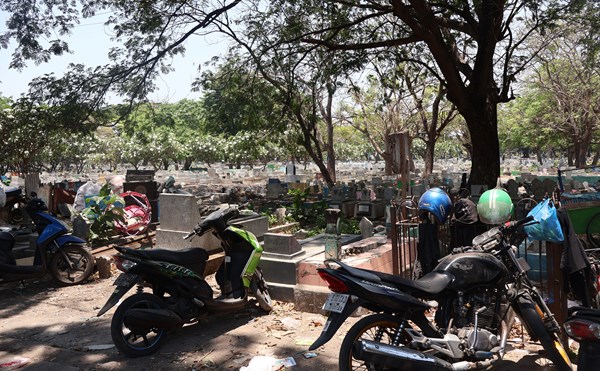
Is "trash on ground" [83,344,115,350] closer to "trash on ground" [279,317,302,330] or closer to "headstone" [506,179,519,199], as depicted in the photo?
"trash on ground" [279,317,302,330]

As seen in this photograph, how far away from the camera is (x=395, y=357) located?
3043 millimetres

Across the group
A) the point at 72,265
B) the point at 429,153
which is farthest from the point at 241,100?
the point at 429,153

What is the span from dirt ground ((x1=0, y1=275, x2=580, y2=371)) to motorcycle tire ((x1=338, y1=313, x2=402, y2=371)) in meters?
0.90

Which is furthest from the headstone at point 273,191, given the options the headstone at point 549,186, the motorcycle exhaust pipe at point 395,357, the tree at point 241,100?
the motorcycle exhaust pipe at point 395,357

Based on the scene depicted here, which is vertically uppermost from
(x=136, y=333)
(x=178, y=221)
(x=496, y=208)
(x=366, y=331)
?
(x=496, y=208)

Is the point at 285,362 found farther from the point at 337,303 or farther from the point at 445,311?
the point at 445,311

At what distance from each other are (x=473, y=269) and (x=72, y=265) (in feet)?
18.6

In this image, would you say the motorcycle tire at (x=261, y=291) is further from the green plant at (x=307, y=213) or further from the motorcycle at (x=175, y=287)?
the green plant at (x=307, y=213)

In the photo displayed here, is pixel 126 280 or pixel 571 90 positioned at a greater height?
pixel 571 90

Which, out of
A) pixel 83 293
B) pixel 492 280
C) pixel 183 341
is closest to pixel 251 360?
pixel 183 341

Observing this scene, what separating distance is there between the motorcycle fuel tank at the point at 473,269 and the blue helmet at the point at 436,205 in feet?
3.96

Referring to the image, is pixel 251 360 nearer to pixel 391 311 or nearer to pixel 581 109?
pixel 391 311

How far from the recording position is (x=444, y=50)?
9.98 meters

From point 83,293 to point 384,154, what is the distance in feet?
73.7
